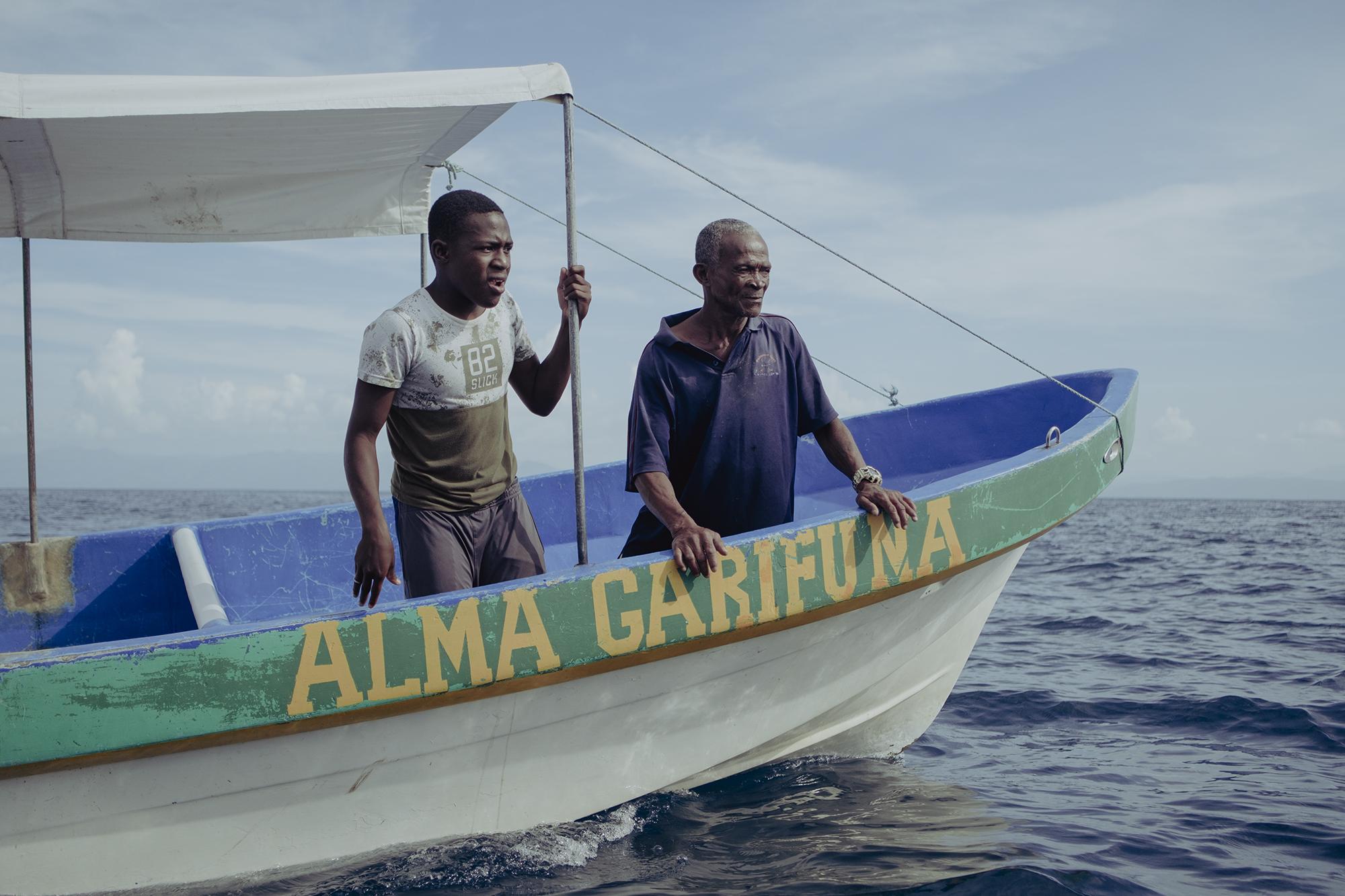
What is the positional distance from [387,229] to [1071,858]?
150 inches

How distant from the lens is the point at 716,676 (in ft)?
11.0

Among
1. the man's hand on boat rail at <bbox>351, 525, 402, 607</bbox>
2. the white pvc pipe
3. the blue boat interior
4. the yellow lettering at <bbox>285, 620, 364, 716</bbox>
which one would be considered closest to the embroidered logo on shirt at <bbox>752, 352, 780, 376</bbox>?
the blue boat interior

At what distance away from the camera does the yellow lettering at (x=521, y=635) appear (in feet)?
9.51

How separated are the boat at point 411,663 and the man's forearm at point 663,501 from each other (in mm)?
125

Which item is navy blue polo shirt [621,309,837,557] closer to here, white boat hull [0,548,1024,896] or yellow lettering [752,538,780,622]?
yellow lettering [752,538,780,622]

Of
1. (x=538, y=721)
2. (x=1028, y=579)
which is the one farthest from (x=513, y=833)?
(x=1028, y=579)

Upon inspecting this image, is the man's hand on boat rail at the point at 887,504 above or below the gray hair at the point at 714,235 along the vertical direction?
below

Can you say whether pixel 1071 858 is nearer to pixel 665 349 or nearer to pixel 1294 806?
pixel 1294 806

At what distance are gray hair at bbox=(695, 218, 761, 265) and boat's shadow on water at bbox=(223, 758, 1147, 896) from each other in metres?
1.84

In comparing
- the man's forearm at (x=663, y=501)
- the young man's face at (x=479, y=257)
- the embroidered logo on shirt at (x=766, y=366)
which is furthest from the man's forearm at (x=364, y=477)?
the embroidered logo on shirt at (x=766, y=366)

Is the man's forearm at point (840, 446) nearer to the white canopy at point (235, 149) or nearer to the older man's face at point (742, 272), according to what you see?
the older man's face at point (742, 272)

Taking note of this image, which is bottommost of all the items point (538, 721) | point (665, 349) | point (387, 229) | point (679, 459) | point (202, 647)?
point (538, 721)

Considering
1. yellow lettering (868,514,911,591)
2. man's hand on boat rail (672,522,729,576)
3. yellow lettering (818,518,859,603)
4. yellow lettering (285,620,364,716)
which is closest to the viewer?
yellow lettering (285,620,364,716)

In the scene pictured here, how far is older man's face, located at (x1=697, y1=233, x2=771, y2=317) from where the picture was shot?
3270 mm
